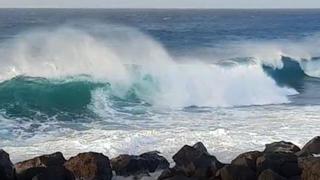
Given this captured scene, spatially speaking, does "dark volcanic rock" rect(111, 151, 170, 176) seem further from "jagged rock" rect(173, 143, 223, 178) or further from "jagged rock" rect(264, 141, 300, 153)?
"jagged rock" rect(264, 141, 300, 153)

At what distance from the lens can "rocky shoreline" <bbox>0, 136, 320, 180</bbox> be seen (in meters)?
8.78

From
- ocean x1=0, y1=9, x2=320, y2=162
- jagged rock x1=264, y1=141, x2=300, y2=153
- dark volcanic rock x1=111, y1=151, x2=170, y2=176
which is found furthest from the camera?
ocean x1=0, y1=9, x2=320, y2=162

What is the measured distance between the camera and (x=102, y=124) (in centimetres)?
1502

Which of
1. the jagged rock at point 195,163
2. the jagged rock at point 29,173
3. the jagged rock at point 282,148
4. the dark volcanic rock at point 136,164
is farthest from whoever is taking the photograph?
the jagged rock at point 282,148

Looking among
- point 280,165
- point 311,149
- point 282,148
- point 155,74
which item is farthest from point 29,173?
point 155,74

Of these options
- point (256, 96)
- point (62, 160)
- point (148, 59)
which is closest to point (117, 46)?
point (148, 59)

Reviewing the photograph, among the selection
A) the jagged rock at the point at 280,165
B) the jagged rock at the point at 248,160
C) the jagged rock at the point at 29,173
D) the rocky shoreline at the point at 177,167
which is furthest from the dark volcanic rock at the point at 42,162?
the jagged rock at the point at 280,165

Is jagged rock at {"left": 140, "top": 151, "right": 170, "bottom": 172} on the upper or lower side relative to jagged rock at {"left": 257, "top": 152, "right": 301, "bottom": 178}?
lower

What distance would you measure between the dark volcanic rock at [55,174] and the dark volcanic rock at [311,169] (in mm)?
3244

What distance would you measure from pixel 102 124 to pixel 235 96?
6.96 metres

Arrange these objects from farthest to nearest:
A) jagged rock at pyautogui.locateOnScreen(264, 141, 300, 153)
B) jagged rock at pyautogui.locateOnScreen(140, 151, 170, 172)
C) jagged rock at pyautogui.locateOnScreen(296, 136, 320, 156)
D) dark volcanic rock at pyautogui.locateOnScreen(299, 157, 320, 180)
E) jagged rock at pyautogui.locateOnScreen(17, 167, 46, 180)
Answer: jagged rock at pyautogui.locateOnScreen(264, 141, 300, 153) → jagged rock at pyautogui.locateOnScreen(296, 136, 320, 156) → jagged rock at pyautogui.locateOnScreen(140, 151, 170, 172) → jagged rock at pyautogui.locateOnScreen(17, 167, 46, 180) → dark volcanic rock at pyautogui.locateOnScreen(299, 157, 320, 180)

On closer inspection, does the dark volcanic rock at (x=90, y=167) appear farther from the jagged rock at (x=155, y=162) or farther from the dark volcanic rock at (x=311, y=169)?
the dark volcanic rock at (x=311, y=169)

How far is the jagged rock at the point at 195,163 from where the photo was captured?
30.4ft

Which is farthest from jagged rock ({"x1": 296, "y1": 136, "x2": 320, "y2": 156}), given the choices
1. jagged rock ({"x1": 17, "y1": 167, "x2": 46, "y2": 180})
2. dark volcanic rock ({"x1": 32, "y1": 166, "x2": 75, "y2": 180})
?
jagged rock ({"x1": 17, "y1": 167, "x2": 46, "y2": 180})
